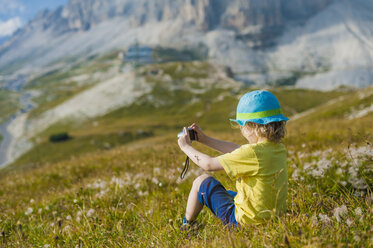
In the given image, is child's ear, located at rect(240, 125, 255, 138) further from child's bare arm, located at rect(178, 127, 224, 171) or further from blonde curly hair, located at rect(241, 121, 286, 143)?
child's bare arm, located at rect(178, 127, 224, 171)

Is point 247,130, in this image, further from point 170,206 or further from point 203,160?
point 170,206

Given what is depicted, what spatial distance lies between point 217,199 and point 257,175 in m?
0.83

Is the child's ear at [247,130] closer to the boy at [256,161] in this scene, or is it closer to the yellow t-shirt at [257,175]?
the boy at [256,161]

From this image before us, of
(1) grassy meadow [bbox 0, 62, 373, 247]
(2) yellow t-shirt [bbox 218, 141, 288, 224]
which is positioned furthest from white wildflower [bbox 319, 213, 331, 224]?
(2) yellow t-shirt [bbox 218, 141, 288, 224]

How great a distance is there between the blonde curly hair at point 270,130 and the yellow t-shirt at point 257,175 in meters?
0.10

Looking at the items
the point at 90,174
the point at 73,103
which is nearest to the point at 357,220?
the point at 90,174

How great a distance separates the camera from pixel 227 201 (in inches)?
162

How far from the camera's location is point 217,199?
414 centimetres

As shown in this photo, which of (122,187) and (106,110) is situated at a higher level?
(122,187)

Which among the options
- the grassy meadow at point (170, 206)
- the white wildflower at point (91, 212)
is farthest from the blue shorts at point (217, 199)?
the white wildflower at point (91, 212)

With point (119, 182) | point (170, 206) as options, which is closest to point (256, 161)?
point (170, 206)

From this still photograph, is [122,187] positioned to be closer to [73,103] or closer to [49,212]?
[49,212]

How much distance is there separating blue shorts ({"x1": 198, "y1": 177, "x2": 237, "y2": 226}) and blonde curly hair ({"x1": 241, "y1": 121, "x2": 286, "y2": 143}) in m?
1.09

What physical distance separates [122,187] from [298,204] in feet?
12.6
